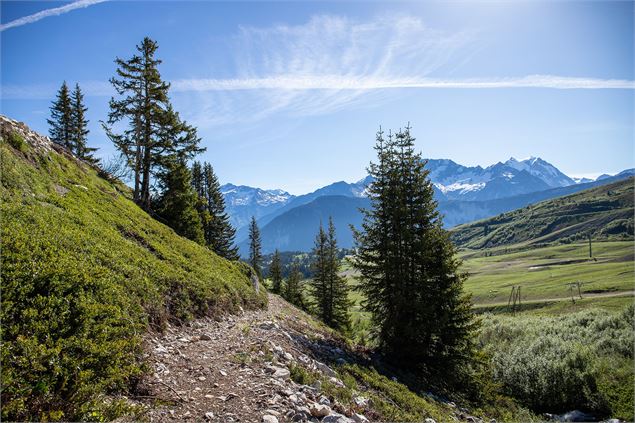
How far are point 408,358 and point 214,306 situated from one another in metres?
11.9

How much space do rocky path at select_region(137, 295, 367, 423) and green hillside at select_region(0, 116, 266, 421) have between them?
0.75 meters

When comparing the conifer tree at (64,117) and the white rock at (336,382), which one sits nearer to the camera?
the white rock at (336,382)

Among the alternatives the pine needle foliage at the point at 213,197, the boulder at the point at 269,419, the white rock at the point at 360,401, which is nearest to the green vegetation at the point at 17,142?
the boulder at the point at 269,419

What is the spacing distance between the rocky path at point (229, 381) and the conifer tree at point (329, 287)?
31.2 m

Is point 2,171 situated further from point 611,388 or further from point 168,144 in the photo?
point 611,388

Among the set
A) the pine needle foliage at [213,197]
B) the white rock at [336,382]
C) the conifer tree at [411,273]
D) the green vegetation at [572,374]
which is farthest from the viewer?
the pine needle foliage at [213,197]

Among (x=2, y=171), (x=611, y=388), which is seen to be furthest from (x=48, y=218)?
(x=611, y=388)

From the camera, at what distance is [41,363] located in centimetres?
569

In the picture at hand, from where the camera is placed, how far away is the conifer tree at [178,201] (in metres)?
32.7

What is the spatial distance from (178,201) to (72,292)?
86.9 ft

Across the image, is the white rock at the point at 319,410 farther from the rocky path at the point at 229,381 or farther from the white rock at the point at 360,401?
the white rock at the point at 360,401

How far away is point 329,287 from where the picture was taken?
4494cm

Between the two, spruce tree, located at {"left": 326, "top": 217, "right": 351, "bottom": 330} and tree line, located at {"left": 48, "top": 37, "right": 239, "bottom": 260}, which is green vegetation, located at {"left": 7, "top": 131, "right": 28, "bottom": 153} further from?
spruce tree, located at {"left": 326, "top": 217, "right": 351, "bottom": 330}

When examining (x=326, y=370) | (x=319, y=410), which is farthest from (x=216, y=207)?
(x=319, y=410)
